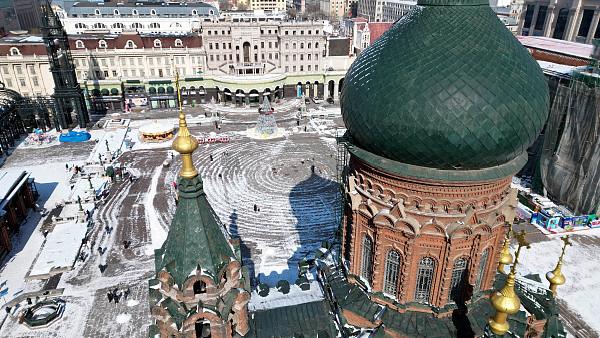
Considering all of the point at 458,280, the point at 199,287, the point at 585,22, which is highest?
the point at 585,22

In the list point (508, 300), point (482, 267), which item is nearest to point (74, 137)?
point (482, 267)

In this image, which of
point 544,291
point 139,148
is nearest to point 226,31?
point 139,148

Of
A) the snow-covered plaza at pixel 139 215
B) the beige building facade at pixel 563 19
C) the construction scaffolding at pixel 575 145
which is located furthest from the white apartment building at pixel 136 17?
the construction scaffolding at pixel 575 145

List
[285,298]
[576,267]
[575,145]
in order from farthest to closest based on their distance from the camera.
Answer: [575,145] < [576,267] < [285,298]

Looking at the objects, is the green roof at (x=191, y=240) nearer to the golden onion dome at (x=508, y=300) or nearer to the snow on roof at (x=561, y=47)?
the golden onion dome at (x=508, y=300)

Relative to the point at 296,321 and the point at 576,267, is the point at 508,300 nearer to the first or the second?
the point at 296,321

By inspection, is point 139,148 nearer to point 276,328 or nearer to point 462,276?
point 276,328

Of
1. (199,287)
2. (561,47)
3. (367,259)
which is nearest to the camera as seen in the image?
(199,287)
